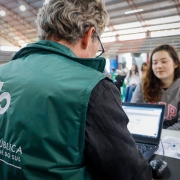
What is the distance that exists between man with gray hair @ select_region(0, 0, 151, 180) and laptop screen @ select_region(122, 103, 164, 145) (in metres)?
0.52

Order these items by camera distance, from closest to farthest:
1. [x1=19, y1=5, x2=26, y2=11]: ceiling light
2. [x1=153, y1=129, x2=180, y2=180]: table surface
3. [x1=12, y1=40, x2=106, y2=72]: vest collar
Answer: [x1=12, y1=40, x2=106, y2=72]: vest collar → [x1=153, y1=129, x2=180, y2=180]: table surface → [x1=19, y1=5, x2=26, y2=11]: ceiling light

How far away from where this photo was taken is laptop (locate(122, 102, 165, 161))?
3.64 feet

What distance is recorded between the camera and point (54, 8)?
70cm

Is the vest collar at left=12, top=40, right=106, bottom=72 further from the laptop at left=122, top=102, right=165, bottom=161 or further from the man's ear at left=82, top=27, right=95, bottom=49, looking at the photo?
the laptop at left=122, top=102, right=165, bottom=161

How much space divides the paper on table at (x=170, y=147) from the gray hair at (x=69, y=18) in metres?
0.69

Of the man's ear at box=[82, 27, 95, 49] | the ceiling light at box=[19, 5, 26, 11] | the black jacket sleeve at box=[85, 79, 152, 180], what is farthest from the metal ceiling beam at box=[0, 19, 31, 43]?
the black jacket sleeve at box=[85, 79, 152, 180]

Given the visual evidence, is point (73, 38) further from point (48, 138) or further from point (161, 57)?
point (161, 57)

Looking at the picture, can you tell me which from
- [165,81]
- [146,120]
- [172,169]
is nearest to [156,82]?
[165,81]

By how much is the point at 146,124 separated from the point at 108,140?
0.70m

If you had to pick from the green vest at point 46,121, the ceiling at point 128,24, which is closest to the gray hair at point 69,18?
the green vest at point 46,121

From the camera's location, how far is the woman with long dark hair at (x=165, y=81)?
64.3 inches

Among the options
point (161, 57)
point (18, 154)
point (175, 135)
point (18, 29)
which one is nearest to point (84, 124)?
point (18, 154)

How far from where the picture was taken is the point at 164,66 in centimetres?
170

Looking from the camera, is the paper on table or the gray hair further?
the paper on table
